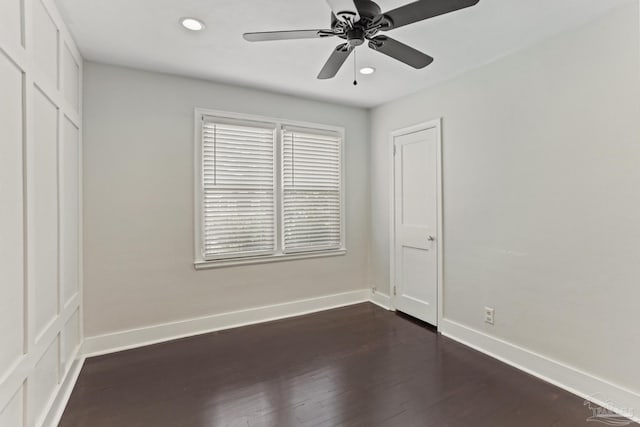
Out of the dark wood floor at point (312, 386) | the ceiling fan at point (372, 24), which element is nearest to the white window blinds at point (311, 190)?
the dark wood floor at point (312, 386)

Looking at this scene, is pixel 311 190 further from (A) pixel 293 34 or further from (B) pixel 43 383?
(B) pixel 43 383

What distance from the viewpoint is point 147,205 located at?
9.95 feet

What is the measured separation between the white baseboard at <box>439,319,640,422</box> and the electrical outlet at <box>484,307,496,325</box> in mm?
133

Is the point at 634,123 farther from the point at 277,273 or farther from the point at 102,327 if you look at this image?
the point at 102,327

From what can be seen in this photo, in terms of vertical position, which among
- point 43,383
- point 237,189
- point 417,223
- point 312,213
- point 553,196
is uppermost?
point 237,189

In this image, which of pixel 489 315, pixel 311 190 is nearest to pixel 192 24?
pixel 311 190

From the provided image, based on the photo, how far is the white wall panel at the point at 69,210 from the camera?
7.19 feet

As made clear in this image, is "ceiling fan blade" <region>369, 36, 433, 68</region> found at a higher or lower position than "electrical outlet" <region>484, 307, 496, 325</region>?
higher

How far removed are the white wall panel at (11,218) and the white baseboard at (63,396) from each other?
0.73 m

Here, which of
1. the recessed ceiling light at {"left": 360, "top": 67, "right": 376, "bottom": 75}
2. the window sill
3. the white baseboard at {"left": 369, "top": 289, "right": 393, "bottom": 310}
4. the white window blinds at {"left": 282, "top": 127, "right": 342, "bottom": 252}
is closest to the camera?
the recessed ceiling light at {"left": 360, "top": 67, "right": 376, "bottom": 75}

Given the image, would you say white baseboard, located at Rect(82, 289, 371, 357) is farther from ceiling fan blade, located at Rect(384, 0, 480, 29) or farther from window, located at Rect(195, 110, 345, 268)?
ceiling fan blade, located at Rect(384, 0, 480, 29)

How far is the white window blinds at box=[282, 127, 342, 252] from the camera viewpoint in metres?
3.78

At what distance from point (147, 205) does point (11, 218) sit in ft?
5.26

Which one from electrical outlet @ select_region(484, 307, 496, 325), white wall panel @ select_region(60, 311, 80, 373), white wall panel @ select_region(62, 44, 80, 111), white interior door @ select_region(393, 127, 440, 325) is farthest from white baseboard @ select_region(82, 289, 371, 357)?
white wall panel @ select_region(62, 44, 80, 111)
